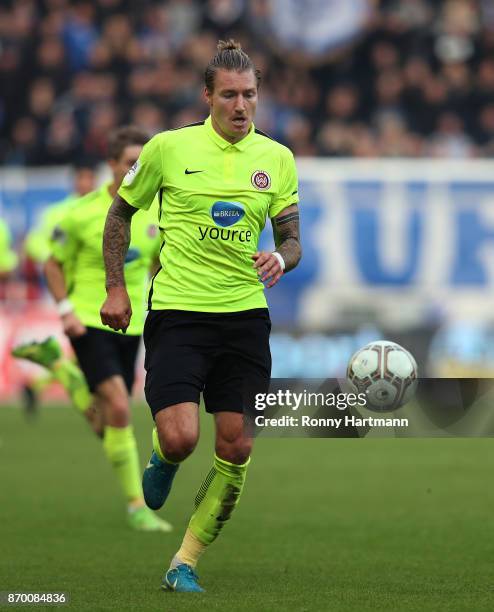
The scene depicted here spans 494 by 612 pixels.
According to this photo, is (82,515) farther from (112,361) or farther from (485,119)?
(485,119)

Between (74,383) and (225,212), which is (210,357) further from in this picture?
(74,383)

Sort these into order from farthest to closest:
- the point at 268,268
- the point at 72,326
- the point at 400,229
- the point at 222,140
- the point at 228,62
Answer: the point at 400,229 < the point at 72,326 < the point at 222,140 < the point at 228,62 < the point at 268,268

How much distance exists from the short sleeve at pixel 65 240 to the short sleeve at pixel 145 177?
311cm

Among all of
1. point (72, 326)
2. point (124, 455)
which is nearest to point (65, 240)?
point (72, 326)

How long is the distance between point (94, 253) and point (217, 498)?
11.2 ft

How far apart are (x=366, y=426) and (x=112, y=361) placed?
321 centimetres

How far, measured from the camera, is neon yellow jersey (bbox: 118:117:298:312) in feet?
20.4

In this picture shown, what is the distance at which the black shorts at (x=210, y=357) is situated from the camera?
6.15 metres

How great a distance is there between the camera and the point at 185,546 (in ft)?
20.7

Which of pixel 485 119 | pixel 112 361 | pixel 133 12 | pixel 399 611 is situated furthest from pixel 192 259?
pixel 133 12

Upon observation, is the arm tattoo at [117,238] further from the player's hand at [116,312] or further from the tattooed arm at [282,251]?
the tattooed arm at [282,251]

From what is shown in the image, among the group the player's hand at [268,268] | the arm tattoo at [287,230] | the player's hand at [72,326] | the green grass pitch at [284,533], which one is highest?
the arm tattoo at [287,230]

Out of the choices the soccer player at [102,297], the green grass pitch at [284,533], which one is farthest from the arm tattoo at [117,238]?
the soccer player at [102,297]

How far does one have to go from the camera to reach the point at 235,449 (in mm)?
6184
